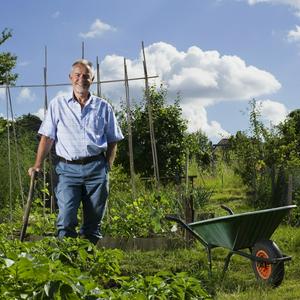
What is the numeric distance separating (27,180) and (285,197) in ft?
11.6

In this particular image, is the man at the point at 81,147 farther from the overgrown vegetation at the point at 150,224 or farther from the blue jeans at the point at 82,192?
the overgrown vegetation at the point at 150,224

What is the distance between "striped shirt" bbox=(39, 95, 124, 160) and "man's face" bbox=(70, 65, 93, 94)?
0.10 metres

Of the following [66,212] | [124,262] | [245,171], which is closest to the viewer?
[66,212]

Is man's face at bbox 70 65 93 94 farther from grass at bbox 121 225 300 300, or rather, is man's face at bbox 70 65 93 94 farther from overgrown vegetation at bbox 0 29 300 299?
grass at bbox 121 225 300 300

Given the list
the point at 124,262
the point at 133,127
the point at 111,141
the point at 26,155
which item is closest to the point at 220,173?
the point at 133,127

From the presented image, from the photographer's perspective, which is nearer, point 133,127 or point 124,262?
point 124,262

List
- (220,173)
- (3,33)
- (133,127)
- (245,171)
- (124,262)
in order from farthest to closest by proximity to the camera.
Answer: (3,33) < (220,173) < (133,127) < (245,171) < (124,262)

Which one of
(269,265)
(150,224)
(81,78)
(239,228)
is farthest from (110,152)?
(150,224)

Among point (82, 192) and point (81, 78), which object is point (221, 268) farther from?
point (81, 78)

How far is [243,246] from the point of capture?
3.82 meters

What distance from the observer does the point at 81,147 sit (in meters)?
3.59

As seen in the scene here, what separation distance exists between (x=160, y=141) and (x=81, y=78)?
842 centimetres

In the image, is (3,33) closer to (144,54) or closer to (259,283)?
(144,54)

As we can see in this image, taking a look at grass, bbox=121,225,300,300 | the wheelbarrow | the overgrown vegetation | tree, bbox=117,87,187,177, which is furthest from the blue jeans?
tree, bbox=117,87,187,177
